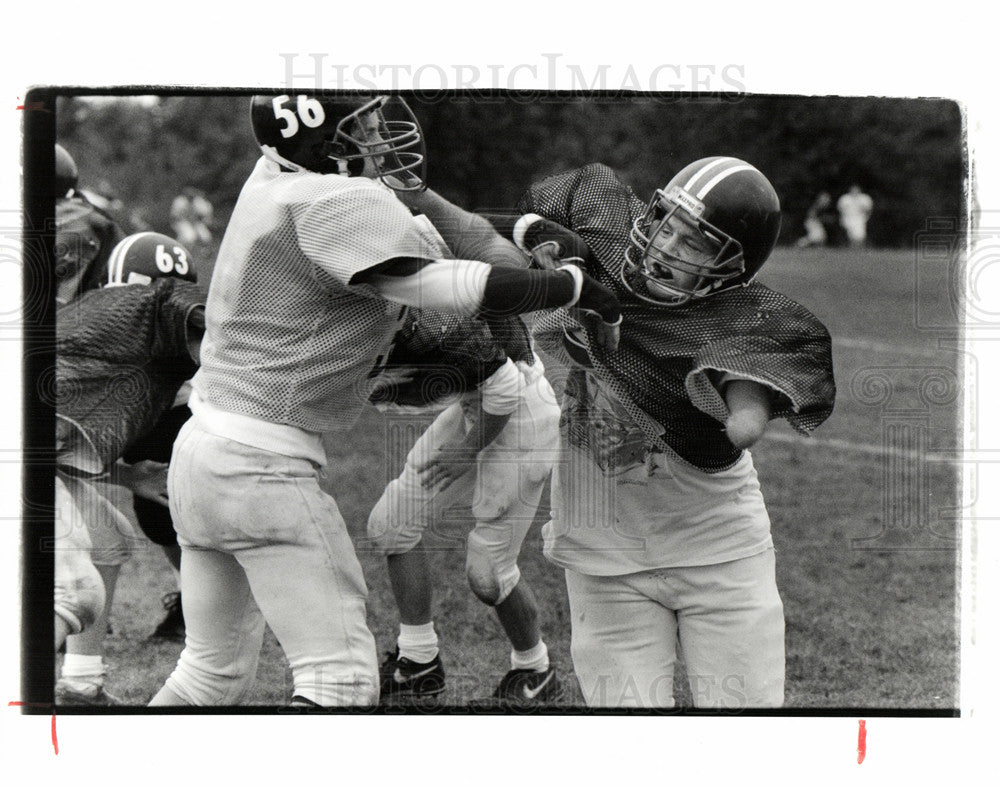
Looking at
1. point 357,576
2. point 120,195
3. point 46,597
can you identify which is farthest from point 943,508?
point 120,195

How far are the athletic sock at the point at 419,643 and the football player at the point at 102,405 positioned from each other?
94 centimetres

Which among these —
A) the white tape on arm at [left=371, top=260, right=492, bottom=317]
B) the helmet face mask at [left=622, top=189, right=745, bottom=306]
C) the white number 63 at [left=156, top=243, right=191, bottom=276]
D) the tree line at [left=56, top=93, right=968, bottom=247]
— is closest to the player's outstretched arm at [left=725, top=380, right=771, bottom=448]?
the helmet face mask at [left=622, top=189, right=745, bottom=306]

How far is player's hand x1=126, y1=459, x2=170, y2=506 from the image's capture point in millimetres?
4176

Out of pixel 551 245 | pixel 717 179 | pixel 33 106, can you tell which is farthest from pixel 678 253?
pixel 33 106

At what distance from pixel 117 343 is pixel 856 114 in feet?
7.76

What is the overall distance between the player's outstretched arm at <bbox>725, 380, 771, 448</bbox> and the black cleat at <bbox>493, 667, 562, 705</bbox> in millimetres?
1229

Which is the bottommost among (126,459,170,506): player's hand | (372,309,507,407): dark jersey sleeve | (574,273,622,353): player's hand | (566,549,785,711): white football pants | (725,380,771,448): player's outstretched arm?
(566,549,785,711): white football pants

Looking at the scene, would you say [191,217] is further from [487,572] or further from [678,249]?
[678,249]

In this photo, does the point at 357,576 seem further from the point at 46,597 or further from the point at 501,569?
the point at 46,597

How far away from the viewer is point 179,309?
3.89 meters

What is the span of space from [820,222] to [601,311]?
111 cm

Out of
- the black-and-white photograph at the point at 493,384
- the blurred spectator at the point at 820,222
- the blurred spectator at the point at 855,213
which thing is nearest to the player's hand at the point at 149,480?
the black-and-white photograph at the point at 493,384

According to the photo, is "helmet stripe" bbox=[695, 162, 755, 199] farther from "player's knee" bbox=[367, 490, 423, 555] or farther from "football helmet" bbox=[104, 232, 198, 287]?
"football helmet" bbox=[104, 232, 198, 287]

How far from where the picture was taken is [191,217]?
4562mm
